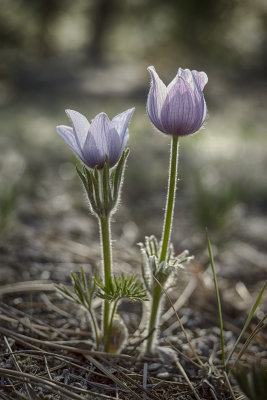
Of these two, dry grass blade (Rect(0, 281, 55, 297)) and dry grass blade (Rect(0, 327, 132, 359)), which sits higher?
dry grass blade (Rect(0, 281, 55, 297))

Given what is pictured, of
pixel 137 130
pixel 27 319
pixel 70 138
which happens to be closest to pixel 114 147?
pixel 70 138

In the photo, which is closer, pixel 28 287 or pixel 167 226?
pixel 167 226

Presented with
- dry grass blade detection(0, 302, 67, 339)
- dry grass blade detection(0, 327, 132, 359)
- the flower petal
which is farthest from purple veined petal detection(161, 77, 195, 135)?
dry grass blade detection(0, 302, 67, 339)

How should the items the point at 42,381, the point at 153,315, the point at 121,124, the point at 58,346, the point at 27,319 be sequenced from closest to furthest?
the point at 42,381
the point at 121,124
the point at 58,346
the point at 153,315
the point at 27,319

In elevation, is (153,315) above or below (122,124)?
below

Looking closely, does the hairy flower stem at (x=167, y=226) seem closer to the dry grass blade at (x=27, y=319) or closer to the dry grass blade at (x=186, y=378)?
the dry grass blade at (x=186, y=378)

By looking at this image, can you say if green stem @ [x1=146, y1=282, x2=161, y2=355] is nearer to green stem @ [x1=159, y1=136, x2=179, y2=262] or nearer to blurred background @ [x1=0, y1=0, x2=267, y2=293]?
green stem @ [x1=159, y1=136, x2=179, y2=262]

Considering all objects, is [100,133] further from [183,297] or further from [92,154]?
[183,297]
